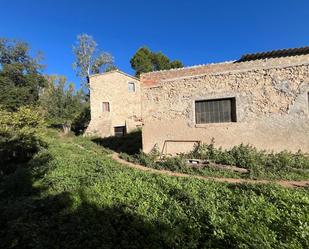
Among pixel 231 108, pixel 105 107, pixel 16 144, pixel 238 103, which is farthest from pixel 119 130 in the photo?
pixel 238 103

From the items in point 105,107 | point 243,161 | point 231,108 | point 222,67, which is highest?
point 222,67

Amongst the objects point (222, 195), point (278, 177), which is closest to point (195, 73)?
point (278, 177)

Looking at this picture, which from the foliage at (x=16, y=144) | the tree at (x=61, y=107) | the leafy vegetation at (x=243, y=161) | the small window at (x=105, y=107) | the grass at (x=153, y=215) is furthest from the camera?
the tree at (x=61, y=107)

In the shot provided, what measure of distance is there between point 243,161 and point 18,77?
32.6 m

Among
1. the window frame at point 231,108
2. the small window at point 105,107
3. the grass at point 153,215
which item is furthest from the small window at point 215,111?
the small window at point 105,107

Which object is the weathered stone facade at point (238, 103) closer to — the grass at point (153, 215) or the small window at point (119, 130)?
the grass at point (153, 215)

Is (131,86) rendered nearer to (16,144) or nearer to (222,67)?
(16,144)

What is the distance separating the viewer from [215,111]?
10422 millimetres

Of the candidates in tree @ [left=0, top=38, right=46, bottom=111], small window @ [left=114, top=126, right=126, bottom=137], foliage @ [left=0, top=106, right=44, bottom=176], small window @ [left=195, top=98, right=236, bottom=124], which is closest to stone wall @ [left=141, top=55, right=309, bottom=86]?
small window @ [left=195, top=98, right=236, bottom=124]

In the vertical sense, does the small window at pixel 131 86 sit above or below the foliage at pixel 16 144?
above

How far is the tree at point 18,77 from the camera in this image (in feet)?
95.5

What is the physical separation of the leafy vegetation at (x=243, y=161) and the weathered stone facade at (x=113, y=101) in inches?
484

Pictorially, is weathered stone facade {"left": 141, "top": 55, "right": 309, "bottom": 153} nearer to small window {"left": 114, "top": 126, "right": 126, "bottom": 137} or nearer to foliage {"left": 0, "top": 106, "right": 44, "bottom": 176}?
foliage {"left": 0, "top": 106, "right": 44, "bottom": 176}

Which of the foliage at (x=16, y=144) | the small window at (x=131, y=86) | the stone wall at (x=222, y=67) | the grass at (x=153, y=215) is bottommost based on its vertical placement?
the grass at (x=153, y=215)
